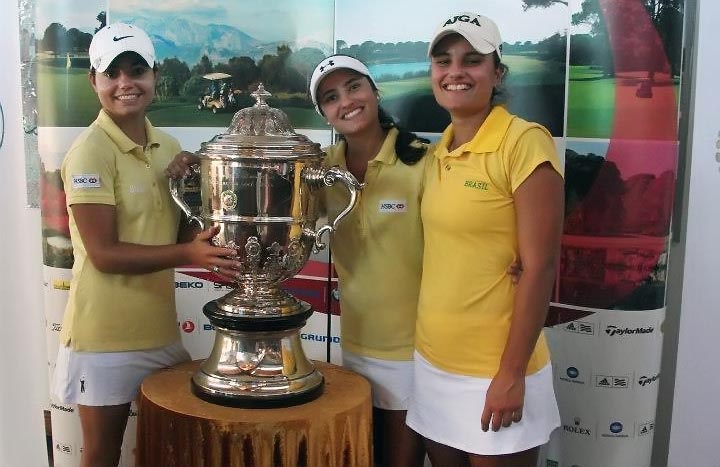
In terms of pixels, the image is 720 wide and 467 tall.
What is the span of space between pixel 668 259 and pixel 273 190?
1068 millimetres

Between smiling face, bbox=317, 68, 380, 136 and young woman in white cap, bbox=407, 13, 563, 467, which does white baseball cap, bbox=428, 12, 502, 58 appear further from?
smiling face, bbox=317, 68, 380, 136

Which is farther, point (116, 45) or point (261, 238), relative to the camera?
point (116, 45)

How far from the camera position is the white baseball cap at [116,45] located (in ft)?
5.47

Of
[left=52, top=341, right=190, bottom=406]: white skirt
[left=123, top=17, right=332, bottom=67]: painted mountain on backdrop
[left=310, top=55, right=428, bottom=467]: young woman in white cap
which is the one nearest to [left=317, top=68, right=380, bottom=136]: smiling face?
[left=310, top=55, right=428, bottom=467]: young woman in white cap

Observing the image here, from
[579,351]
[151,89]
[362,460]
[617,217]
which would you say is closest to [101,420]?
[362,460]

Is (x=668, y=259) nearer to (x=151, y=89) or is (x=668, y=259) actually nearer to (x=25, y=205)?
(x=151, y=89)

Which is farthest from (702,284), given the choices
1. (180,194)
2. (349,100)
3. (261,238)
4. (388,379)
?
(180,194)

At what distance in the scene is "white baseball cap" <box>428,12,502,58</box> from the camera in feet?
4.80

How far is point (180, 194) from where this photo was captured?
1.66m

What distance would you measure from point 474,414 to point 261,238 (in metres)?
0.56

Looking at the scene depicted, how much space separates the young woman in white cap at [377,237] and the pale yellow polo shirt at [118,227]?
408 mm

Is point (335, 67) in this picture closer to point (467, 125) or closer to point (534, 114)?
point (467, 125)

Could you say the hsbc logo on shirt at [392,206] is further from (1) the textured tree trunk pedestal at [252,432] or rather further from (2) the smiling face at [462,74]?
(1) the textured tree trunk pedestal at [252,432]

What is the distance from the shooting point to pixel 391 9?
2.06 m
